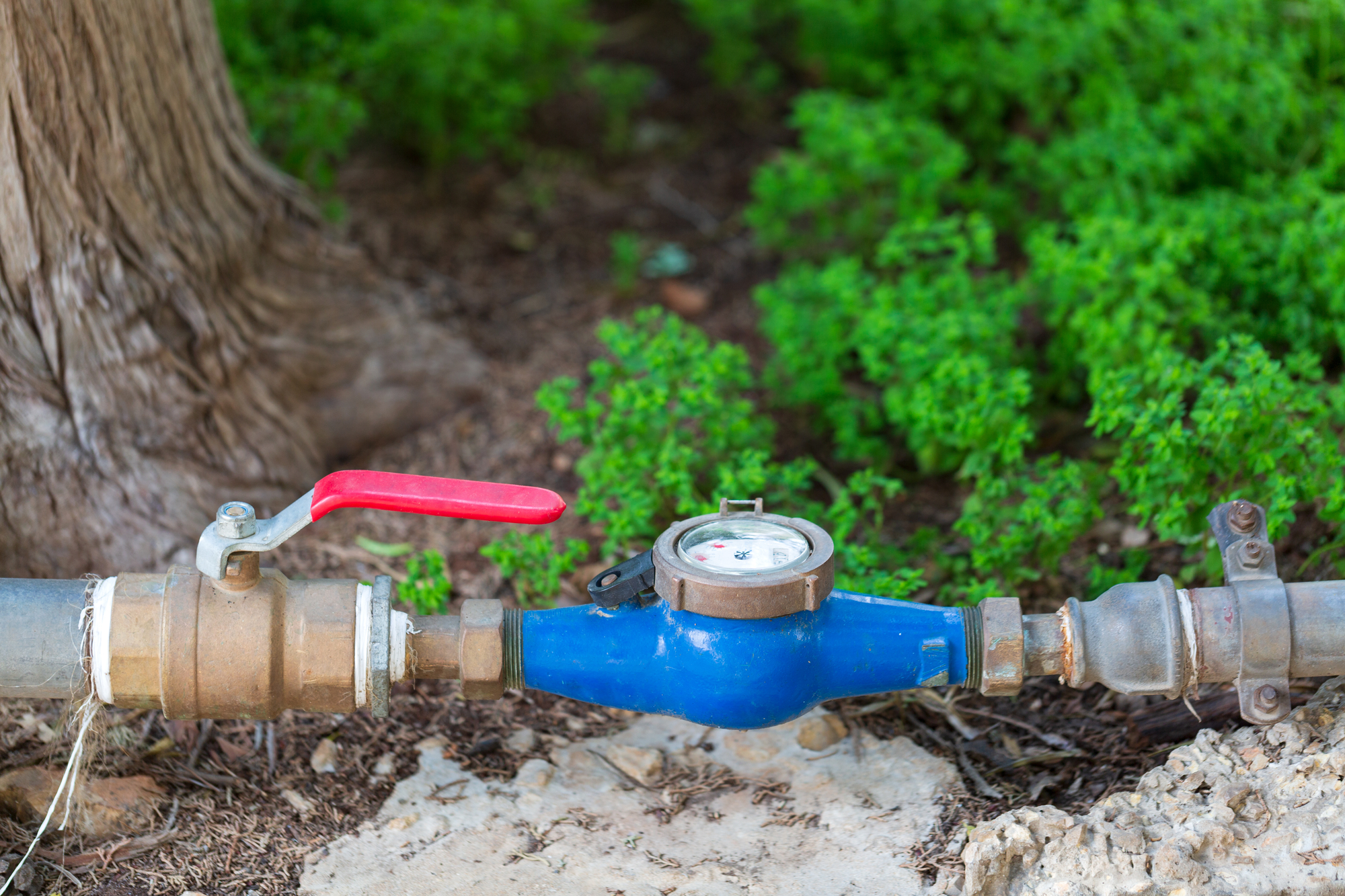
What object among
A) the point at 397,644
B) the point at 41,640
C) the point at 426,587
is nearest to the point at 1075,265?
the point at 426,587

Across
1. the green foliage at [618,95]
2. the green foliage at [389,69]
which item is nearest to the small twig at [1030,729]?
the green foliage at [389,69]

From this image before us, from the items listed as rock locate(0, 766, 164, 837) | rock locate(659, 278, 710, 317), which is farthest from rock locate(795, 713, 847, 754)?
rock locate(659, 278, 710, 317)

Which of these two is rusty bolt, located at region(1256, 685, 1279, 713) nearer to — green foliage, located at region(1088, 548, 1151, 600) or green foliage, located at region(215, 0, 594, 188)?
green foliage, located at region(1088, 548, 1151, 600)

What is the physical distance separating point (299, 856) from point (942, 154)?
253 centimetres

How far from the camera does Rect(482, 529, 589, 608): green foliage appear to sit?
230cm

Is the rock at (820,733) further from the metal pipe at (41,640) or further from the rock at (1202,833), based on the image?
the metal pipe at (41,640)

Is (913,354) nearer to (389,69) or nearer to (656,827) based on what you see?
(656,827)

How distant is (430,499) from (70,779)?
0.80 m

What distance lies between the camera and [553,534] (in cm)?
268

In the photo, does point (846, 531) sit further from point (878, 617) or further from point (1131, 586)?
point (1131, 586)

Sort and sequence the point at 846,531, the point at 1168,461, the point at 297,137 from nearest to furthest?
the point at 1168,461
the point at 846,531
the point at 297,137

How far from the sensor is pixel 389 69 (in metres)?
3.69

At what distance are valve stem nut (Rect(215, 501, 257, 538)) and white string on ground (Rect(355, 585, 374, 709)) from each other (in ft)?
0.62

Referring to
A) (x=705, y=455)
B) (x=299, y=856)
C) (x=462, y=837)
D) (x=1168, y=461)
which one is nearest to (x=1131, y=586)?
(x=1168, y=461)
